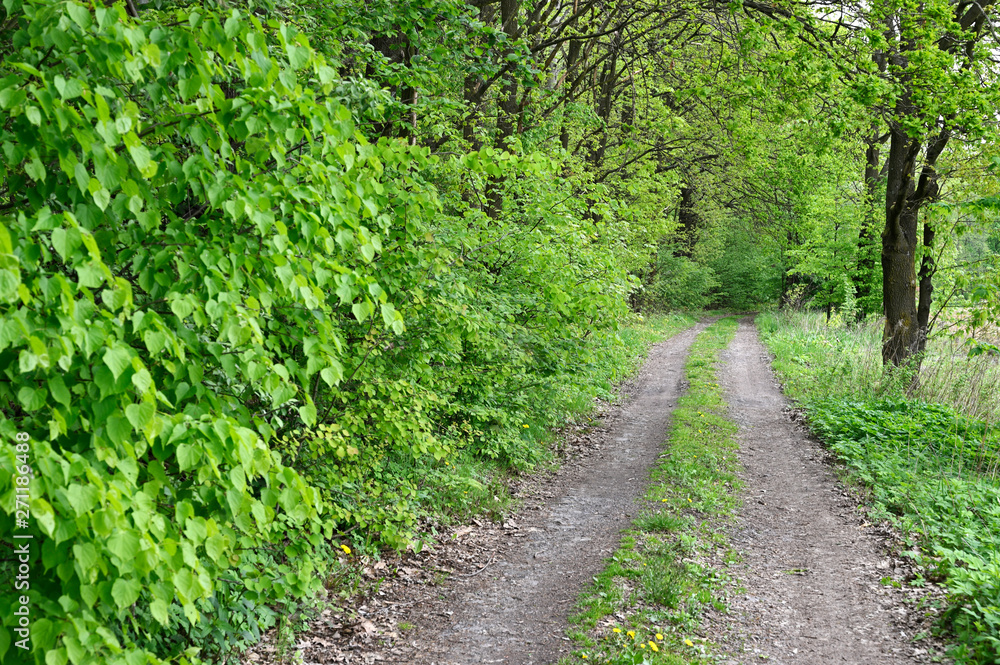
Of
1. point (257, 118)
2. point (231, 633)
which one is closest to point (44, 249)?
point (257, 118)

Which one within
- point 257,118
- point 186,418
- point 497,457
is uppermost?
point 257,118

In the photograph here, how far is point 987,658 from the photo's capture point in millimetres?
4363

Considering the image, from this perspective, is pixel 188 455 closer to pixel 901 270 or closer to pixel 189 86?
pixel 189 86

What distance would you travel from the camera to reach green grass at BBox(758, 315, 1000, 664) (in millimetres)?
4980

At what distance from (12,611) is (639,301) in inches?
1134

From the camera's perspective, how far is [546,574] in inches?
235

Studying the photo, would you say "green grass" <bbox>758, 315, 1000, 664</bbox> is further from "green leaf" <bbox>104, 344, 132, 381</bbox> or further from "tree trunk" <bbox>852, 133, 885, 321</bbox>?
"tree trunk" <bbox>852, 133, 885, 321</bbox>

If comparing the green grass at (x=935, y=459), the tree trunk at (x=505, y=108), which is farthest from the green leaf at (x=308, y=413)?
the tree trunk at (x=505, y=108)

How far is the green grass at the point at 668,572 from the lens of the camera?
4629 mm

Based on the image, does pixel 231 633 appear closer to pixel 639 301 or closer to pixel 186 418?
pixel 186 418

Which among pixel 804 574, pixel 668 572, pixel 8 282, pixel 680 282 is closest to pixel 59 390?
pixel 8 282

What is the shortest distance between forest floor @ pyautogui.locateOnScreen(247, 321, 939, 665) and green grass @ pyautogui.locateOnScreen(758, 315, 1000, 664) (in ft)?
1.01

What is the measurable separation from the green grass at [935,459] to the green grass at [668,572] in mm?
1728

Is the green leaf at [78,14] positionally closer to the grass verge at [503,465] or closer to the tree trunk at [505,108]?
the grass verge at [503,465]
